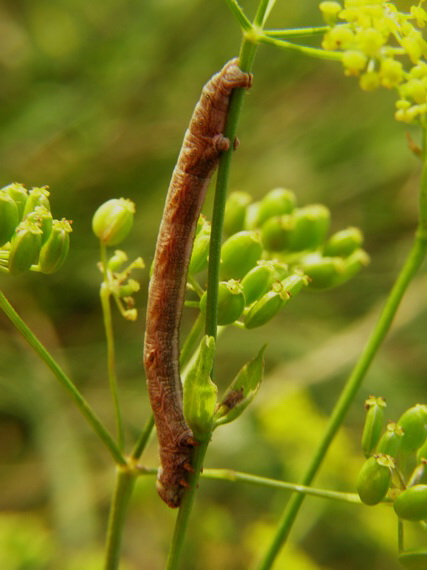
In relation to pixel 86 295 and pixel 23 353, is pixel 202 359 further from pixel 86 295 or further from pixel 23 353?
pixel 86 295

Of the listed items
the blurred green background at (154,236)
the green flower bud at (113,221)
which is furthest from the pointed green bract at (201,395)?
the blurred green background at (154,236)

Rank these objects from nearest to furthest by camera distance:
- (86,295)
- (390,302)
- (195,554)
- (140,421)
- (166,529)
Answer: (390,302), (195,554), (166,529), (140,421), (86,295)

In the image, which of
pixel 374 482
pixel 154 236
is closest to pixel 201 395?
pixel 374 482

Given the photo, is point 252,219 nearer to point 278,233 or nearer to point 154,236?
point 278,233

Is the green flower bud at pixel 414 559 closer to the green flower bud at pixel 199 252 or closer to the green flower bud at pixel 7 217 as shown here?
the green flower bud at pixel 199 252

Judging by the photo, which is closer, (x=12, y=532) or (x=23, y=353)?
(x=12, y=532)

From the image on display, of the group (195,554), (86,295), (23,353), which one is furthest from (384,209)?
(195,554)
